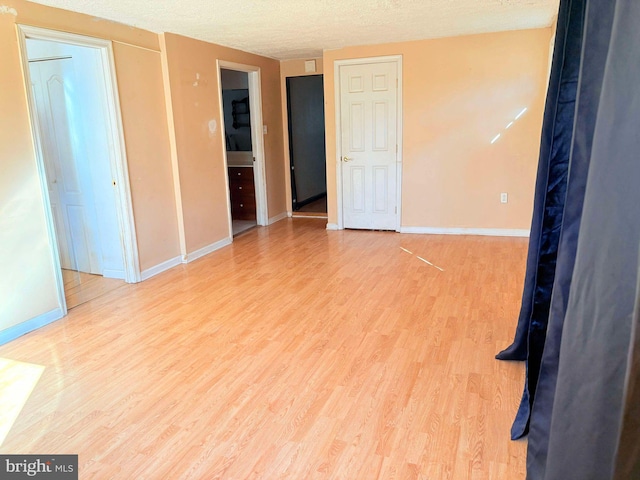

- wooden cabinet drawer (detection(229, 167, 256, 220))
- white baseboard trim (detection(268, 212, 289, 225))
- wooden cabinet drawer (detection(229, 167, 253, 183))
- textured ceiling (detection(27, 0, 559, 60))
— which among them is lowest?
white baseboard trim (detection(268, 212, 289, 225))

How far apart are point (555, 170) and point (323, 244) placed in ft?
11.9

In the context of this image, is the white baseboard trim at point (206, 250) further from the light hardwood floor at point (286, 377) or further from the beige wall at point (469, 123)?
the beige wall at point (469, 123)

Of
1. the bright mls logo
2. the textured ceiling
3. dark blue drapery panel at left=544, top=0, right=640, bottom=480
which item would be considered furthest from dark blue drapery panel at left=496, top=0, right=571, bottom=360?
the bright mls logo

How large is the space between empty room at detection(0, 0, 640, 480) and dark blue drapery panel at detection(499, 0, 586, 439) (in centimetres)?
1

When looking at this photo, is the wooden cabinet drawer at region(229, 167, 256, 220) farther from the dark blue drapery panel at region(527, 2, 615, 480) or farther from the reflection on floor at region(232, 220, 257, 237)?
the dark blue drapery panel at region(527, 2, 615, 480)

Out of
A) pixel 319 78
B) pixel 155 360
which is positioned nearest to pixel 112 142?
pixel 155 360

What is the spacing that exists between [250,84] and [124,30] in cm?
225

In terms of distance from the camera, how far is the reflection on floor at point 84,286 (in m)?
3.92

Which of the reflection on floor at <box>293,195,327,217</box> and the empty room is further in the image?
the reflection on floor at <box>293,195,327,217</box>

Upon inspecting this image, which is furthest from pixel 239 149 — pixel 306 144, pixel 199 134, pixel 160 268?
pixel 160 268

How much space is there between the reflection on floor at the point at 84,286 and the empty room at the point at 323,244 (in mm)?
38

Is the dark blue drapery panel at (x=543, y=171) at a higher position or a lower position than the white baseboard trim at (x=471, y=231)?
higher

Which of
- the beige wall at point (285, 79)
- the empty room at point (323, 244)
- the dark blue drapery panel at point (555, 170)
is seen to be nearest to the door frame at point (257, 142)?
the empty room at point (323, 244)

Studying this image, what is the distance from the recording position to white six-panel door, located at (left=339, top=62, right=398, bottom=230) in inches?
219
